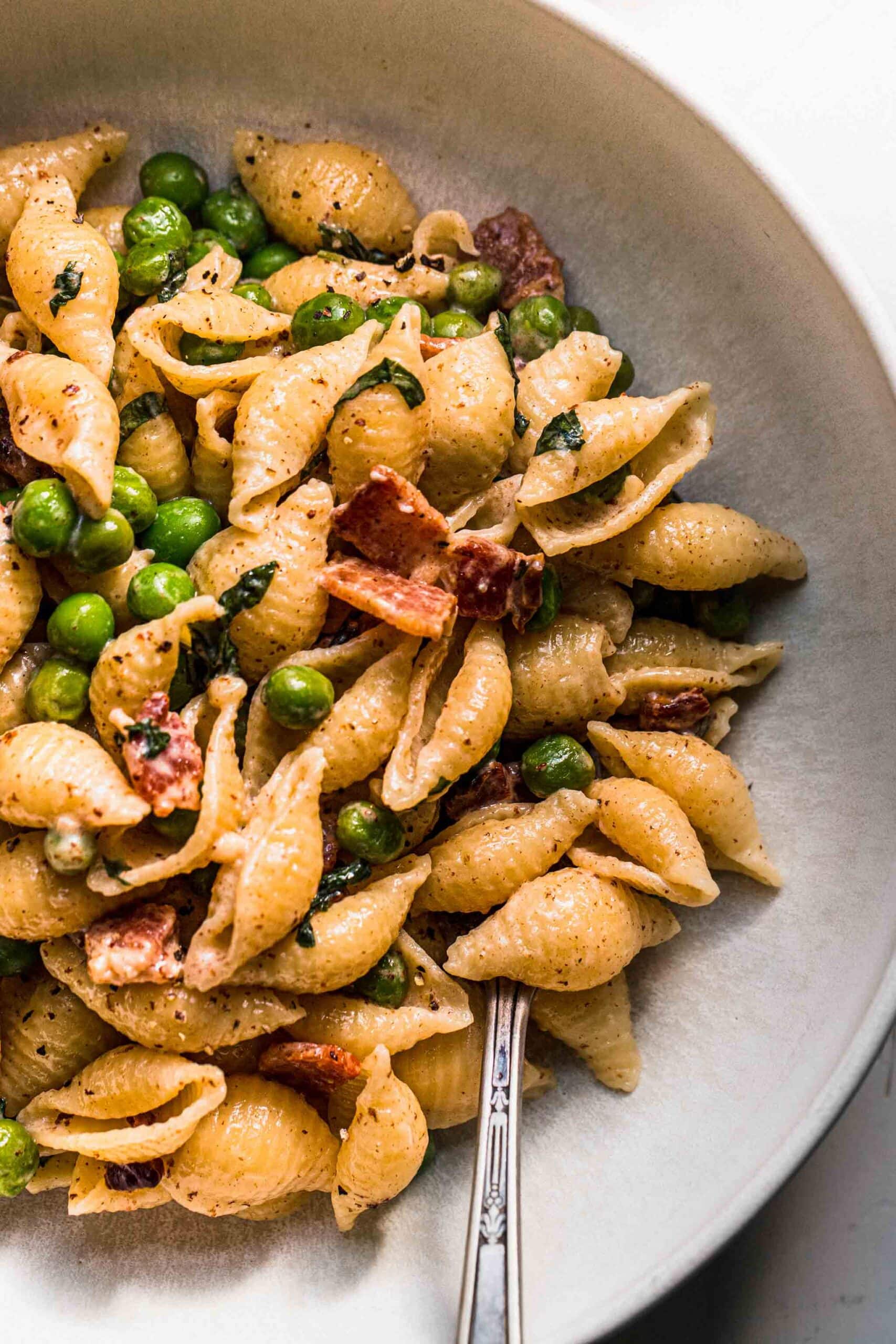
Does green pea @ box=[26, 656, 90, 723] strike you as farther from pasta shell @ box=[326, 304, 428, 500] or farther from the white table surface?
the white table surface

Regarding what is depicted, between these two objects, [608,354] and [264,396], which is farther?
[608,354]

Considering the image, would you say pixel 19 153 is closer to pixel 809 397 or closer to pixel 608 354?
pixel 608 354

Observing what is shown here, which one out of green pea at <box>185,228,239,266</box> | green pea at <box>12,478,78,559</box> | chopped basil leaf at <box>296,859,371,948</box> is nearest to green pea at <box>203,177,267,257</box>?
green pea at <box>185,228,239,266</box>

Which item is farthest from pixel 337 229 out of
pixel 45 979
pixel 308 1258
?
pixel 308 1258

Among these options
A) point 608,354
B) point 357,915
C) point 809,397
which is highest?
point 809,397

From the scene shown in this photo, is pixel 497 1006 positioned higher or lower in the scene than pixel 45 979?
higher

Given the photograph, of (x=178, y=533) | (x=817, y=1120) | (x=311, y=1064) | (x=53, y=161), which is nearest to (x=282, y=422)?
(x=178, y=533)

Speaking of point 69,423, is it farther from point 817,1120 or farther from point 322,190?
point 817,1120

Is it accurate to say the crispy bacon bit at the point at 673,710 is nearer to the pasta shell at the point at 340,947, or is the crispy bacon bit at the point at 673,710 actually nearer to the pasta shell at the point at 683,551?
the pasta shell at the point at 683,551
